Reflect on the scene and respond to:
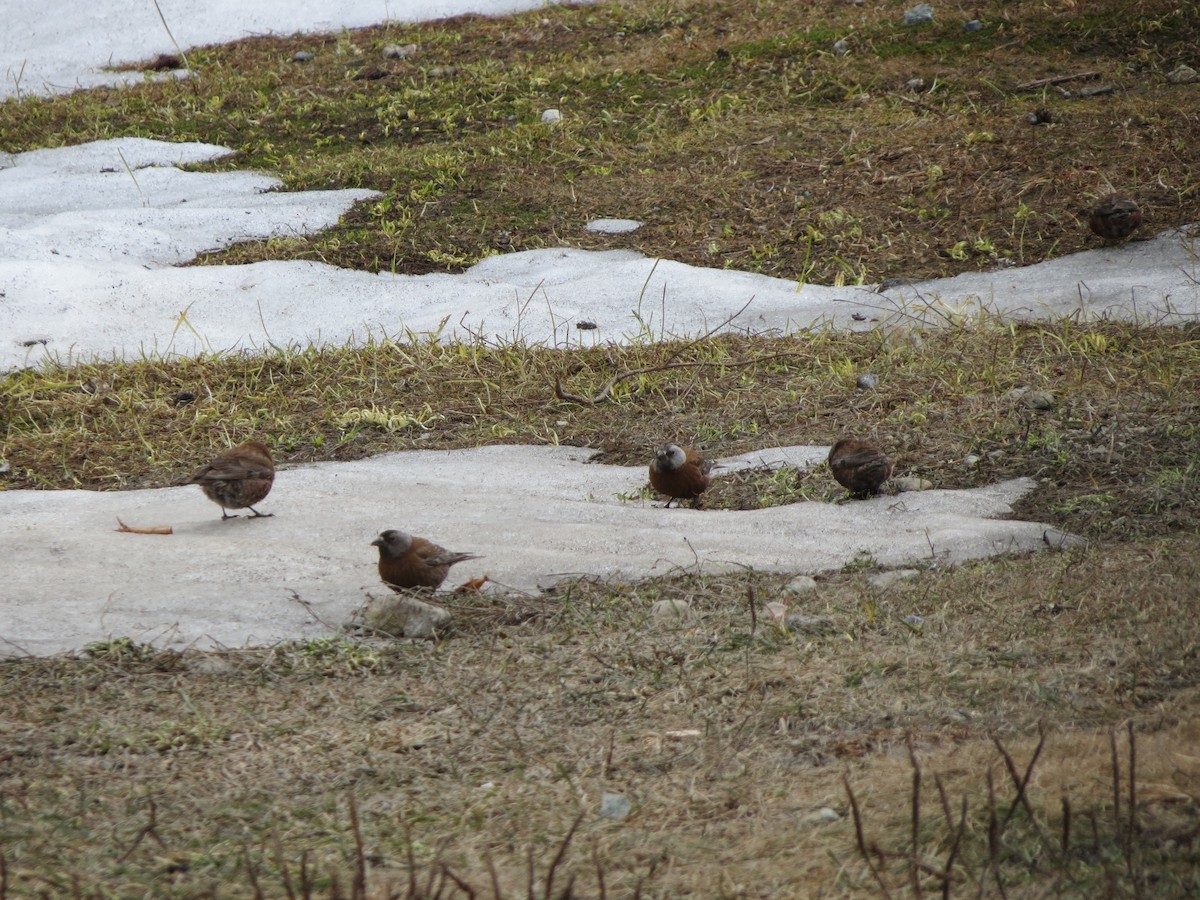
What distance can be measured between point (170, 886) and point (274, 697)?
1.11m

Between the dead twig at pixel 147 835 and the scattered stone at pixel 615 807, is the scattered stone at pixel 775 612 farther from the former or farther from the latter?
the dead twig at pixel 147 835

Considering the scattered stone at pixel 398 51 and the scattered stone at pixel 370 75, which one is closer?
the scattered stone at pixel 370 75

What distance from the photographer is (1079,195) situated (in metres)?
8.38

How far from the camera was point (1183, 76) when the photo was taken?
988 cm

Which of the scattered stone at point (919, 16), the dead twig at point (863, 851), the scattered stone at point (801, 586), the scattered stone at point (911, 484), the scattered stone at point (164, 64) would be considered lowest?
the scattered stone at point (911, 484)

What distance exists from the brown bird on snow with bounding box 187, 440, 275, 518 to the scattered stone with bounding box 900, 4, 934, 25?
9.17m

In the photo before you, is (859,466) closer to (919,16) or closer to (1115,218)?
(1115,218)

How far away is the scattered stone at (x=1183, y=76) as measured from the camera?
9844mm

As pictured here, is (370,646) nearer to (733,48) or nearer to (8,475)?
(8,475)

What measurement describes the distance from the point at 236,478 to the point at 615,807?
2.84 m

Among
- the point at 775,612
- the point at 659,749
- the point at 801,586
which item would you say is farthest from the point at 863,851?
the point at 801,586

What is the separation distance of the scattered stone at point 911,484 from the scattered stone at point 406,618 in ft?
7.05

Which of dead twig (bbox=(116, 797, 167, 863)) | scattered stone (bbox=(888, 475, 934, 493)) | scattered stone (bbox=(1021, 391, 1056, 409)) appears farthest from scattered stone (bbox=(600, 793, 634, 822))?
scattered stone (bbox=(1021, 391, 1056, 409))

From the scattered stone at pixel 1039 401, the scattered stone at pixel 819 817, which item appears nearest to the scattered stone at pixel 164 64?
the scattered stone at pixel 1039 401
